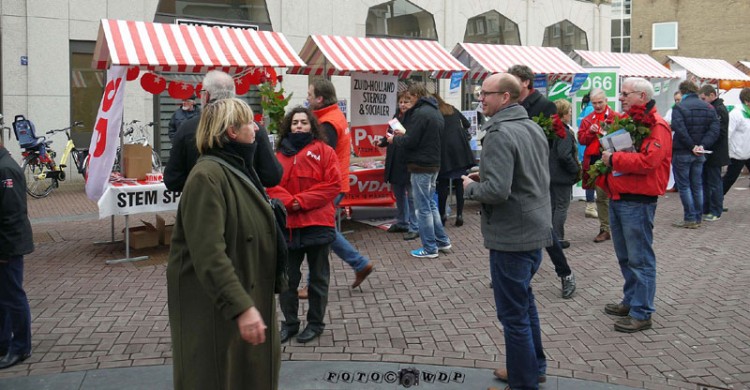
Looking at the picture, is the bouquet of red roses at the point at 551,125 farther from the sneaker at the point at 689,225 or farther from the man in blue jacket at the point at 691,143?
the sneaker at the point at 689,225

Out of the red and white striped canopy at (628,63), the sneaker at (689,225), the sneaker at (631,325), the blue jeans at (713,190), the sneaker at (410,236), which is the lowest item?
the sneaker at (631,325)

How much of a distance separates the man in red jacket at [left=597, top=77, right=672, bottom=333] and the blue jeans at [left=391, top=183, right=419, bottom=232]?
4089mm

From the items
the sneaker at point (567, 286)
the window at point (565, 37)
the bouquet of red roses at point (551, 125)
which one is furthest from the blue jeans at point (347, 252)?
the window at point (565, 37)

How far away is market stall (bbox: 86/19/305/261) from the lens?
8.24m

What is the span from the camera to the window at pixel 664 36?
158 ft

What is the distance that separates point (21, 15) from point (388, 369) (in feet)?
41.4

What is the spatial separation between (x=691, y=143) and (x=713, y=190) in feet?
4.11

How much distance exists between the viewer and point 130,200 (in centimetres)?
821

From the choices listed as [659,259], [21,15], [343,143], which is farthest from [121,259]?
[21,15]

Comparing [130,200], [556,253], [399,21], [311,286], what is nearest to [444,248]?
[556,253]

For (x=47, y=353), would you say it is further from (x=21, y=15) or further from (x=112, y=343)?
(x=21, y=15)

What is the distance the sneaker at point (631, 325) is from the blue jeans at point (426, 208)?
290 cm

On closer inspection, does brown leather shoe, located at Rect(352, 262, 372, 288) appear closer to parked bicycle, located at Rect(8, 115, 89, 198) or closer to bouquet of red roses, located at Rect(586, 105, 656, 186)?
bouquet of red roses, located at Rect(586, 105, 656, 186)

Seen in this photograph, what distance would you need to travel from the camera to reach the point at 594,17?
26.8 meters
